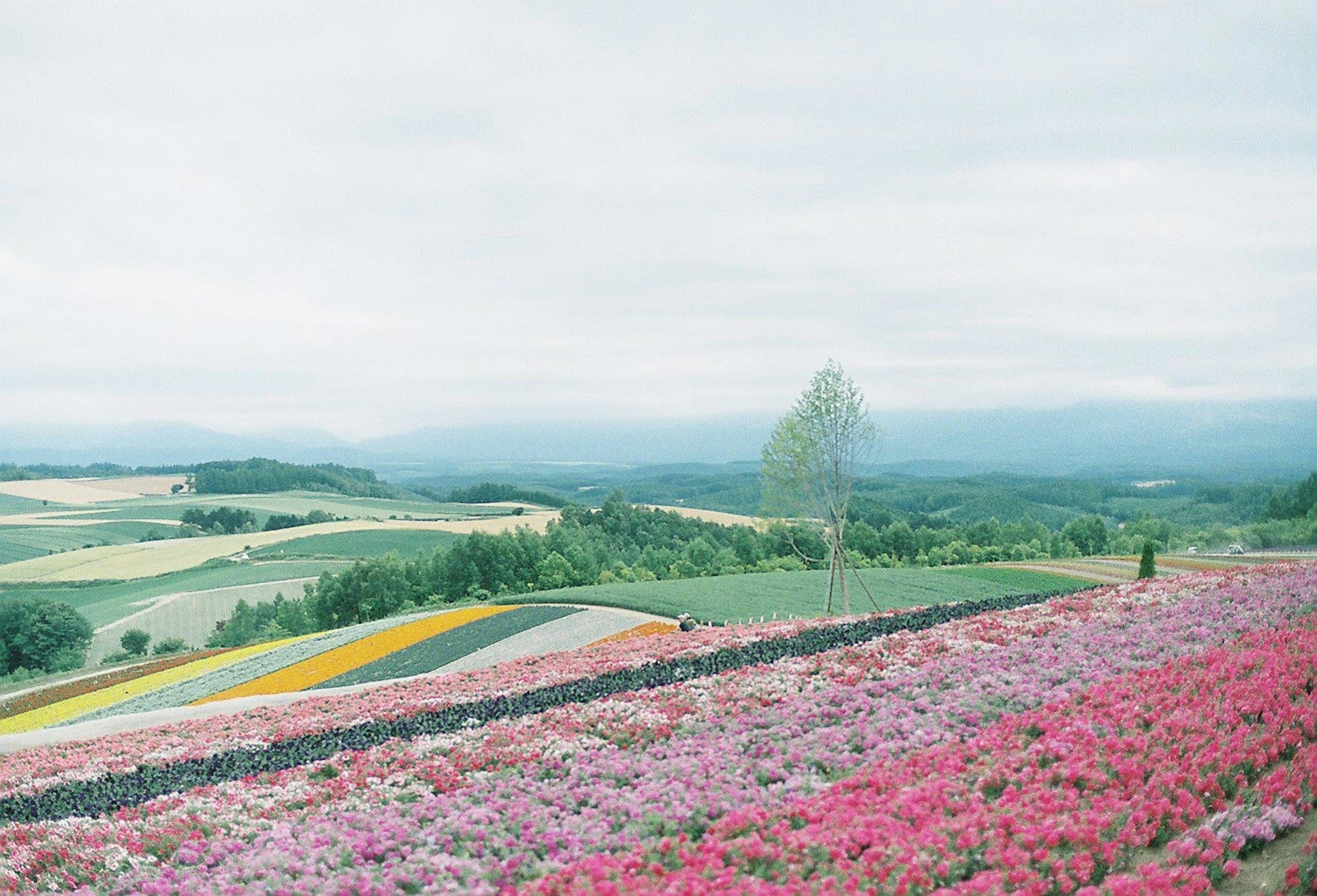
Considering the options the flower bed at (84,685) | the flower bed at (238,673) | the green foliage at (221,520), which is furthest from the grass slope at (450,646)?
the green foliage at (221,520)

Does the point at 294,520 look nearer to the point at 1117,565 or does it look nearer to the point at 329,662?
the point at 329,662

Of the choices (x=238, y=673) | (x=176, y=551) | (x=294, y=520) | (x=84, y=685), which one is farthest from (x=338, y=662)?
(x=294, y=520)

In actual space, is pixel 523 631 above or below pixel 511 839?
below

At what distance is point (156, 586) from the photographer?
64625 millimetres

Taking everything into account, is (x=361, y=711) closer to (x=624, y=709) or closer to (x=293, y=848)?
(x=624, y=709)

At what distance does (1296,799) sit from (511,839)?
20.9 feet

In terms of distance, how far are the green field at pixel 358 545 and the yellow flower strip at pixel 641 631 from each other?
48700mm

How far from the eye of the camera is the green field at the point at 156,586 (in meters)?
59.3

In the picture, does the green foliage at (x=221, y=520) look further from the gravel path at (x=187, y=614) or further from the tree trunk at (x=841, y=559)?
the tree trunk at (x=841, y=559)

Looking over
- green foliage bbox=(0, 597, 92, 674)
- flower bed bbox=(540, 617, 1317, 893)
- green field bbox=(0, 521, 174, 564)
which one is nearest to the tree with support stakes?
flower bed bbox=(540, 617, 1317, 893)

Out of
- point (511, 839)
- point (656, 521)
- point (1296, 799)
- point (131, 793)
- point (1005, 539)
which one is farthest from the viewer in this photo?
point (656, 521)

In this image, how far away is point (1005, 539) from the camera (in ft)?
221

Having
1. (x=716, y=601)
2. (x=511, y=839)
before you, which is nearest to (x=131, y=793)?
(x=511, y=839)

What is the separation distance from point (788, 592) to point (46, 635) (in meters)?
47.4
